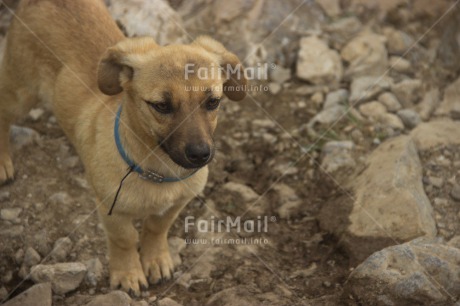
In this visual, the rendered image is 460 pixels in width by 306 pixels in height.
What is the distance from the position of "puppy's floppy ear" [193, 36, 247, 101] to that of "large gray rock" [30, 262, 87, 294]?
1868 millimetres

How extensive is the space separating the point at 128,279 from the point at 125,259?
0.16 meters

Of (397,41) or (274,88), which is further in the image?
(397,41)

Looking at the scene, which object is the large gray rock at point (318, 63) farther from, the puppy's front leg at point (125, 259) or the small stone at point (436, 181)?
the puppy's front leg at point (125, 259)

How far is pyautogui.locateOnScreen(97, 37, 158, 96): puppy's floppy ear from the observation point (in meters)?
4.33

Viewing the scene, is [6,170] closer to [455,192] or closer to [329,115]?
[329,115]

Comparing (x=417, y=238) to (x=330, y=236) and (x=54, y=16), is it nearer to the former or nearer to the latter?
(x=330, y=236)

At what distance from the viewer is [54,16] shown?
498 cm

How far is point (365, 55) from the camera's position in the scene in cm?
701

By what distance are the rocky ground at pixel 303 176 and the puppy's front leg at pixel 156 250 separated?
126mm

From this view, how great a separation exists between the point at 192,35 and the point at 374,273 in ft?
13.0

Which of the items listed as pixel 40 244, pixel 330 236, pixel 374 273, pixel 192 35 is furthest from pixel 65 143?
pixel 374 273

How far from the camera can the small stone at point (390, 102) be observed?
6.49 meters

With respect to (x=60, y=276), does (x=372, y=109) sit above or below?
above

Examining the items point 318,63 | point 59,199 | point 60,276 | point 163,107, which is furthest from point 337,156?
point 60,276
